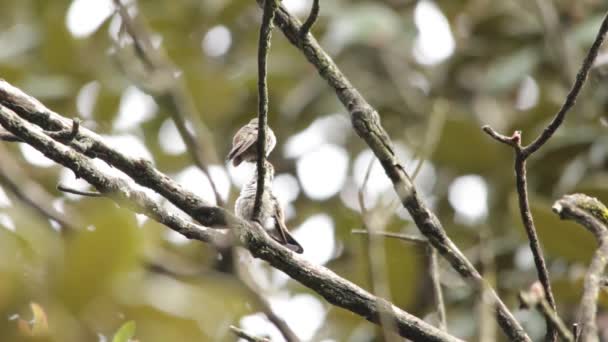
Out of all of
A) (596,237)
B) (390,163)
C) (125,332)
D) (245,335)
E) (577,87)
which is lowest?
(125,332)

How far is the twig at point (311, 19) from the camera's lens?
6.60 feet

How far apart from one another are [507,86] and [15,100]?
3961 mm

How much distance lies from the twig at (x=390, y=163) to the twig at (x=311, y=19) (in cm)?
2

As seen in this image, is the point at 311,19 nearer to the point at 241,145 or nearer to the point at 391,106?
the point at 241,145

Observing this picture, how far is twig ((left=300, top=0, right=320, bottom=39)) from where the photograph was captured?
2012 mm

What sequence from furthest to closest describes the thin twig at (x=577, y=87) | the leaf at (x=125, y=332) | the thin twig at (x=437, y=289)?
the thin twig at (x=437, y=289)
the thin twig at (x=577, y=87)
the leaf at (x=125, y=332)

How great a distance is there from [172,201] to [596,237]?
0.90 m

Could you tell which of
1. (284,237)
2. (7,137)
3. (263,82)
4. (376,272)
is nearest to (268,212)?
(284,237)

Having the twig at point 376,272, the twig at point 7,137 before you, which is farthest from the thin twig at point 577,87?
the twig at point 7,137

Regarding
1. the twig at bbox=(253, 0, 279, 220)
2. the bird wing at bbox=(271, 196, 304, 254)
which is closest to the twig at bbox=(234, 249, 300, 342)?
the twig at bbox=(253, 0, 279, 220)

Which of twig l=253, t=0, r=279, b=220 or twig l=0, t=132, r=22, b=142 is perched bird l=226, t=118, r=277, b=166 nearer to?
twig l=253, t=0, r=279, b=220

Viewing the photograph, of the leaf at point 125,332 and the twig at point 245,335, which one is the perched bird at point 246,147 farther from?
the leaf at point 125,332

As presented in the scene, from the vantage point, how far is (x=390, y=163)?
6.53ft

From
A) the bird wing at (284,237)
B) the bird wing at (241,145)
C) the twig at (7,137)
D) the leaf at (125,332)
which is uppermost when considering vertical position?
the bird wing at (241,145)
